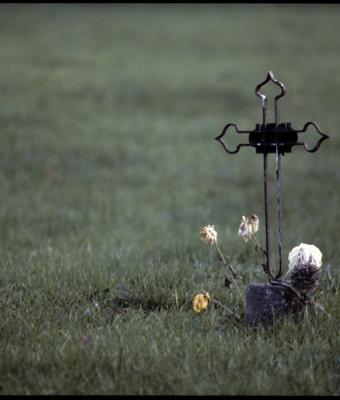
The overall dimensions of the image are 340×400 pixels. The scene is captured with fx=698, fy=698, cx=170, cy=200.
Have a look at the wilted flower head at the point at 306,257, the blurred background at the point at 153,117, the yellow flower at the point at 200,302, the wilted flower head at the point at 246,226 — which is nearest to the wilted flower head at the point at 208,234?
the wilted flower head at the point at 246,226

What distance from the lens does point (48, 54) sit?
61.1 feet

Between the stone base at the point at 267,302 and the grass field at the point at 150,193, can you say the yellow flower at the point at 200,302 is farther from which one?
the stone base at the point at 267,302

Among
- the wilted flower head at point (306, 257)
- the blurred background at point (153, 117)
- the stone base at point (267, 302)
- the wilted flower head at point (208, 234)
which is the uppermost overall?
the blurred background at point (153, 117)

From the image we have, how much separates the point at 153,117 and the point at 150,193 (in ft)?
15.2

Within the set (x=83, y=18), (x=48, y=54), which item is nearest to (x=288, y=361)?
(x=48, y=54)

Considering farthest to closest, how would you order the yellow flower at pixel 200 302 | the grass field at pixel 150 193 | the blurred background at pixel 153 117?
1. the blurred background at pixel 153 117
2. the yellow flower at pixel 200 302
3. the grass field at pixel 150 193

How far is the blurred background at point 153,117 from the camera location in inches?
340

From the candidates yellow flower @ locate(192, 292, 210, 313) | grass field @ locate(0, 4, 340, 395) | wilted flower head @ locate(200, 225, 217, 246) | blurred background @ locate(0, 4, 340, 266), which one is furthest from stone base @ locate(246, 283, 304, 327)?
blurred background @ locate(0, 4, 340, 266)

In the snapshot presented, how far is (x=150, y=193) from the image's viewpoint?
9852 millimetres

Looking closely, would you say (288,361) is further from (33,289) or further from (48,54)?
(48,54)

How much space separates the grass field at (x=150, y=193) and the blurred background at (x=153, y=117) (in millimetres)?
49

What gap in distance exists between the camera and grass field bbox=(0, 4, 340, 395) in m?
3.51

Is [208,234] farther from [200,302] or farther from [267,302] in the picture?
[267,302]

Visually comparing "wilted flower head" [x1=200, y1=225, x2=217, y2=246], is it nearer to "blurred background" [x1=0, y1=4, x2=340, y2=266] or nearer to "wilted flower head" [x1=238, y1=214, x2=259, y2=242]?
"wilted flower head" [x1=238, y1=214, x2=259, y2=242]
